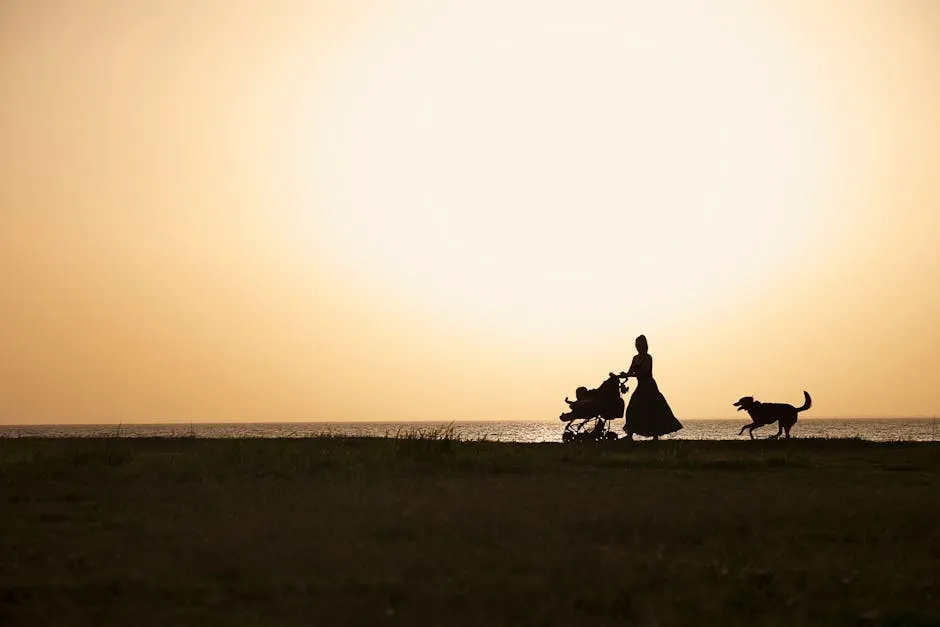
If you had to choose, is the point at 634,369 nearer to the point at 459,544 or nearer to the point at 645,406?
the point at 645,406

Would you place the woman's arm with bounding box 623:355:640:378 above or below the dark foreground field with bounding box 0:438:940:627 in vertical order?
above

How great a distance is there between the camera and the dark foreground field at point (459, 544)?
8422 millimetres

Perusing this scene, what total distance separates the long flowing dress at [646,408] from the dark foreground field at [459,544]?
8.18m

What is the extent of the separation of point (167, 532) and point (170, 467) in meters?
7.77

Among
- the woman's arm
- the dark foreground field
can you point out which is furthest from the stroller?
the dark foreground field

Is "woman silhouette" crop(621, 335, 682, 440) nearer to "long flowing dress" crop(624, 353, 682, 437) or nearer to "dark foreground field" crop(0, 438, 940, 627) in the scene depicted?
"long flowing dress" crop(624, 353, 682, 437)

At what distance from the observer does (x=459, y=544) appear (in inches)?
441

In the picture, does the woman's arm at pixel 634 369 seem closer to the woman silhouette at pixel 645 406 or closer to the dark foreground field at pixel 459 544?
the woman silhouette at pixel 645 406

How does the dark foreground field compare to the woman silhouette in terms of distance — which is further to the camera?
the woman silhouette

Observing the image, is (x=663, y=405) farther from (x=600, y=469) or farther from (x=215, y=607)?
(x=215, y=607)

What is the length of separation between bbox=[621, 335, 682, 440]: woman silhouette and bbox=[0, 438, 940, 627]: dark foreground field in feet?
26.8

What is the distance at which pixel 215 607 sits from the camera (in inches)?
335

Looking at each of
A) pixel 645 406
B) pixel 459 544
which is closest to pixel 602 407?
pixel 645 406

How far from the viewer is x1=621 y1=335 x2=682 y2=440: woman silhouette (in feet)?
95.1
